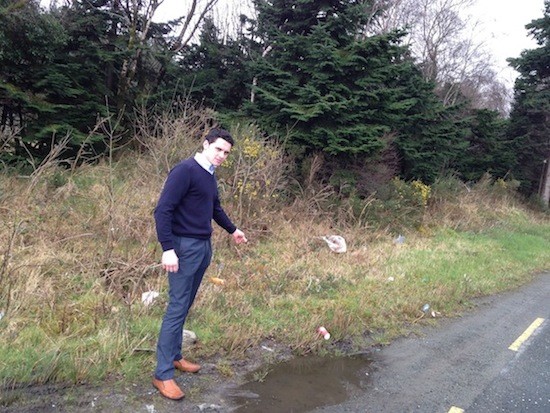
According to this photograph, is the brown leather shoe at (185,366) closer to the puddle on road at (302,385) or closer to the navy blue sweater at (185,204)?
the puddle on road at (302,385)

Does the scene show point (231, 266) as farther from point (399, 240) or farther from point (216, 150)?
point (399, 240)

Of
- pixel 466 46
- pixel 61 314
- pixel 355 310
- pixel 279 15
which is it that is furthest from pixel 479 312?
pixel 466 46

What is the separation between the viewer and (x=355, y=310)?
5.91m

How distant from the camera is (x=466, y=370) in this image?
4.71 m

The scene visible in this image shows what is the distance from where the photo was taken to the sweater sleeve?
133 inches

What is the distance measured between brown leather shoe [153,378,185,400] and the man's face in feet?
6.12

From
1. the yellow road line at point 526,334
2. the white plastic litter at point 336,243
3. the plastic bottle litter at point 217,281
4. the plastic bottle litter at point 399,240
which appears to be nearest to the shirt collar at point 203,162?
the plastic bottle litter at point 217,281

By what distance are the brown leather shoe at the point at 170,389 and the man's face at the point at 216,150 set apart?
6.12ft

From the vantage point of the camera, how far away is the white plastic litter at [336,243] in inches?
359

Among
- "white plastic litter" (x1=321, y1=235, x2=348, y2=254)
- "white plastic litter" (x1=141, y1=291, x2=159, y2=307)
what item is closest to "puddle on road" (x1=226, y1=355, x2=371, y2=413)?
"white plastic litter" (x1=141, y1=291, x2=159, y2=307)

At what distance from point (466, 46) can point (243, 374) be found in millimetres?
33048

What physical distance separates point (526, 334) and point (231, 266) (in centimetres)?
438

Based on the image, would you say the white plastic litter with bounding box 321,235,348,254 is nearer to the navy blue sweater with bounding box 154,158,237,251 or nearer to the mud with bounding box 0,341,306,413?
the mud with bounding box 0,341,306,413

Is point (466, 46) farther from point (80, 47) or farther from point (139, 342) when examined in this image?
point (139, 342)
